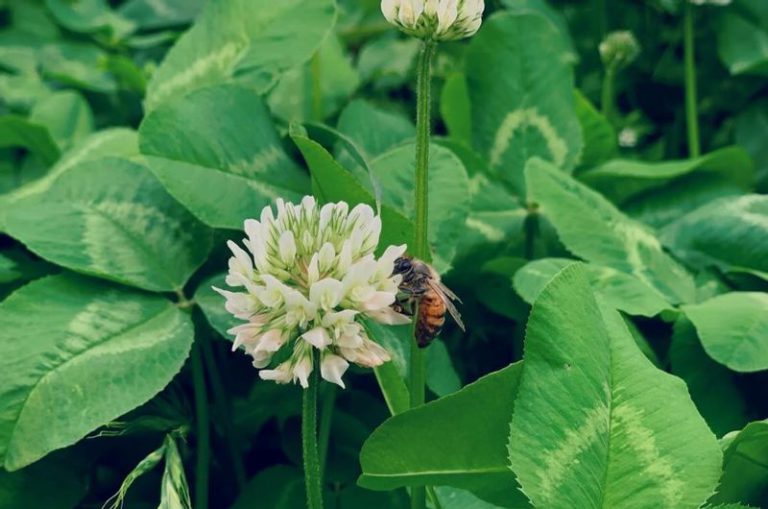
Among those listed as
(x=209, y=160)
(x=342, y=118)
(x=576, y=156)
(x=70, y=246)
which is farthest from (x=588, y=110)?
(x=70, y=246)

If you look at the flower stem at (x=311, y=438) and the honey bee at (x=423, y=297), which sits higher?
the honey bee at (x=423, y=297)

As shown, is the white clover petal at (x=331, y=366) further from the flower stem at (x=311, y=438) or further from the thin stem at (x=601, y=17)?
the thin stem at (x=601, y=17)

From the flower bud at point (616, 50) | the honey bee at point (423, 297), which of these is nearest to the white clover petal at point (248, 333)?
the honey bee at point (423, 297)

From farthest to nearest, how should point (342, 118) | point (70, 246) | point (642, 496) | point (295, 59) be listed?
point (342, 118), point (295, 59), point (70, 246), point (642, 496)

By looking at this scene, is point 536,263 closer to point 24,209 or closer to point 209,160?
point 209,160

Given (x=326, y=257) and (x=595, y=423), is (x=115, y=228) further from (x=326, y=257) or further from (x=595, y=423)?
(x=595, y=423)

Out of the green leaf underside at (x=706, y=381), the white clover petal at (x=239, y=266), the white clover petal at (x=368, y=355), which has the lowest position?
the green leaf underside at (x=706, y=381)

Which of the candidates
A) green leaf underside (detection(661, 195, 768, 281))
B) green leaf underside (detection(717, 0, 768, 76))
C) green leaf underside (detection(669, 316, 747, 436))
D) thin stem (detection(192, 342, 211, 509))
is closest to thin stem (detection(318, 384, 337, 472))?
thin stem (detection(192, 342, 211, 509))
